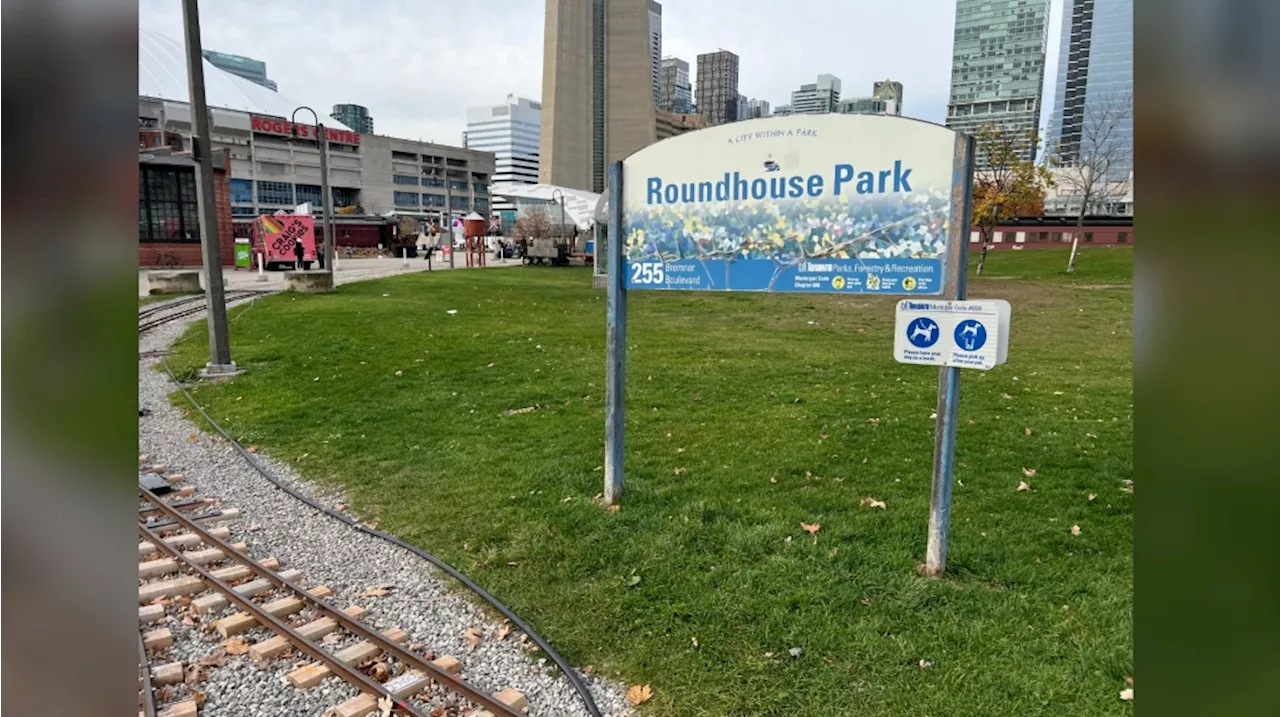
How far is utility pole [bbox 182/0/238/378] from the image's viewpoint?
442 inches

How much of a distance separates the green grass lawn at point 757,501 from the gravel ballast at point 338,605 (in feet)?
0.88

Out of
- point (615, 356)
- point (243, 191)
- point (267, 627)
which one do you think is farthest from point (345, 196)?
point (267, 627)

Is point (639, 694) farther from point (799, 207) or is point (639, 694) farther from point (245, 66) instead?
point (245, 66)

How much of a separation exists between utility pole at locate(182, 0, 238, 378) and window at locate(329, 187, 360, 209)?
106850 millimetres

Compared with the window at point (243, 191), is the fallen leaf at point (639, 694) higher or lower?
lower

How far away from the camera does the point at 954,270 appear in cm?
483

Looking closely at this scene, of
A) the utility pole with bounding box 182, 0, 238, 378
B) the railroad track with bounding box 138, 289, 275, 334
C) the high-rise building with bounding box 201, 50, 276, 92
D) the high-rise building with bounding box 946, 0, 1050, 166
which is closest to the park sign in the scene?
the utility pole with bounding box 182, 0, 238, 378

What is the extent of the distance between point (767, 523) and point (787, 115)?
3.15 m

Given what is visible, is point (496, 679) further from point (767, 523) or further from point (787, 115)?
point (787, 115)

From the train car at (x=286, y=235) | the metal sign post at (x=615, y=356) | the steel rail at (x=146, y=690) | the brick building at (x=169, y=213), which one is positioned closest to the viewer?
the steel rail at (x=146, y=690)

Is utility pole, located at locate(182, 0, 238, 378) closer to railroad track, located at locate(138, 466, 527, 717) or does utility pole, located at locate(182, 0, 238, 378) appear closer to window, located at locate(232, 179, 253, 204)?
railroad track, located at locate(138, 466, 527, 717)

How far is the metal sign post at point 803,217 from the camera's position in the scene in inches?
192

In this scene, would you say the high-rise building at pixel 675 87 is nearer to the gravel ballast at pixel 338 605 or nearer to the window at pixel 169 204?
the window at pixel 169 204

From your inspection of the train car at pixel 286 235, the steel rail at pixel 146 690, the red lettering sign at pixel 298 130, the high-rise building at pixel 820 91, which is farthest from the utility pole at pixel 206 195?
the red lettering sign at pixel 298 130
